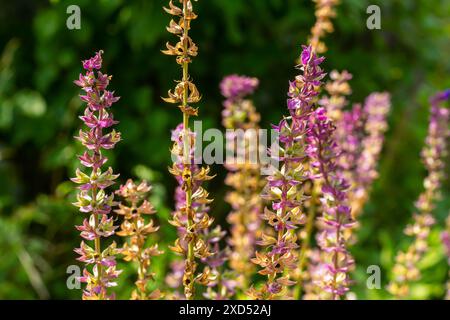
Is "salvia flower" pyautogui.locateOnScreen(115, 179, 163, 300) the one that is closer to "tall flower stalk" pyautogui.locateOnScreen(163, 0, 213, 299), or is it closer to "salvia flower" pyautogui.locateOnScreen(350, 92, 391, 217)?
"tall flower stalk" pyautogui.locateOnScreen(163, 0, 213, 299)

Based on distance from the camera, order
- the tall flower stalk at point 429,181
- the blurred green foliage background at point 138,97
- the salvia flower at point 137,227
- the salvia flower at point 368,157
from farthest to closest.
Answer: the blurred green foliage background at point 138,97 → the salvia flower at point 368,157 → the tall flower stalk at point 429,181 → the salvia flower at point 137,227

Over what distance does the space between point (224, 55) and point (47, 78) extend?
3.63 ft

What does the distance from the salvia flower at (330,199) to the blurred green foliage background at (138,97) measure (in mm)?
1377

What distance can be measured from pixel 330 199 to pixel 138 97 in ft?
7.32

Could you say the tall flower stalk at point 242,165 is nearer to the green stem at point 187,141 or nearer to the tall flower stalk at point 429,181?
the tall flower stalk at point 429,181

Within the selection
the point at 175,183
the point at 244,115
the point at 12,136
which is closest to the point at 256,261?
the point at 244,115

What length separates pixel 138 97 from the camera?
3625 millimetres

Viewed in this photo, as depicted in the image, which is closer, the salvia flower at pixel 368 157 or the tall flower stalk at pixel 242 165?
the tall flower stalk at pixel 242 165

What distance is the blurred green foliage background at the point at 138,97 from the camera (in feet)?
11.1

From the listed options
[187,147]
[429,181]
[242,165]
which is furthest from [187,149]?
[429,181]

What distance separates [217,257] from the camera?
1.78 meters

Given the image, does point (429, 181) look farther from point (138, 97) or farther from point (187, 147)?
point (138, 97)

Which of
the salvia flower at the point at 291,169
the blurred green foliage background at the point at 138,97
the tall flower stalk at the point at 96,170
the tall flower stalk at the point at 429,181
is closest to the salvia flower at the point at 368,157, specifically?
the tall flower stalk at the point at 429,181

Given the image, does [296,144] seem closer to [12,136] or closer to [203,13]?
[203,13]
